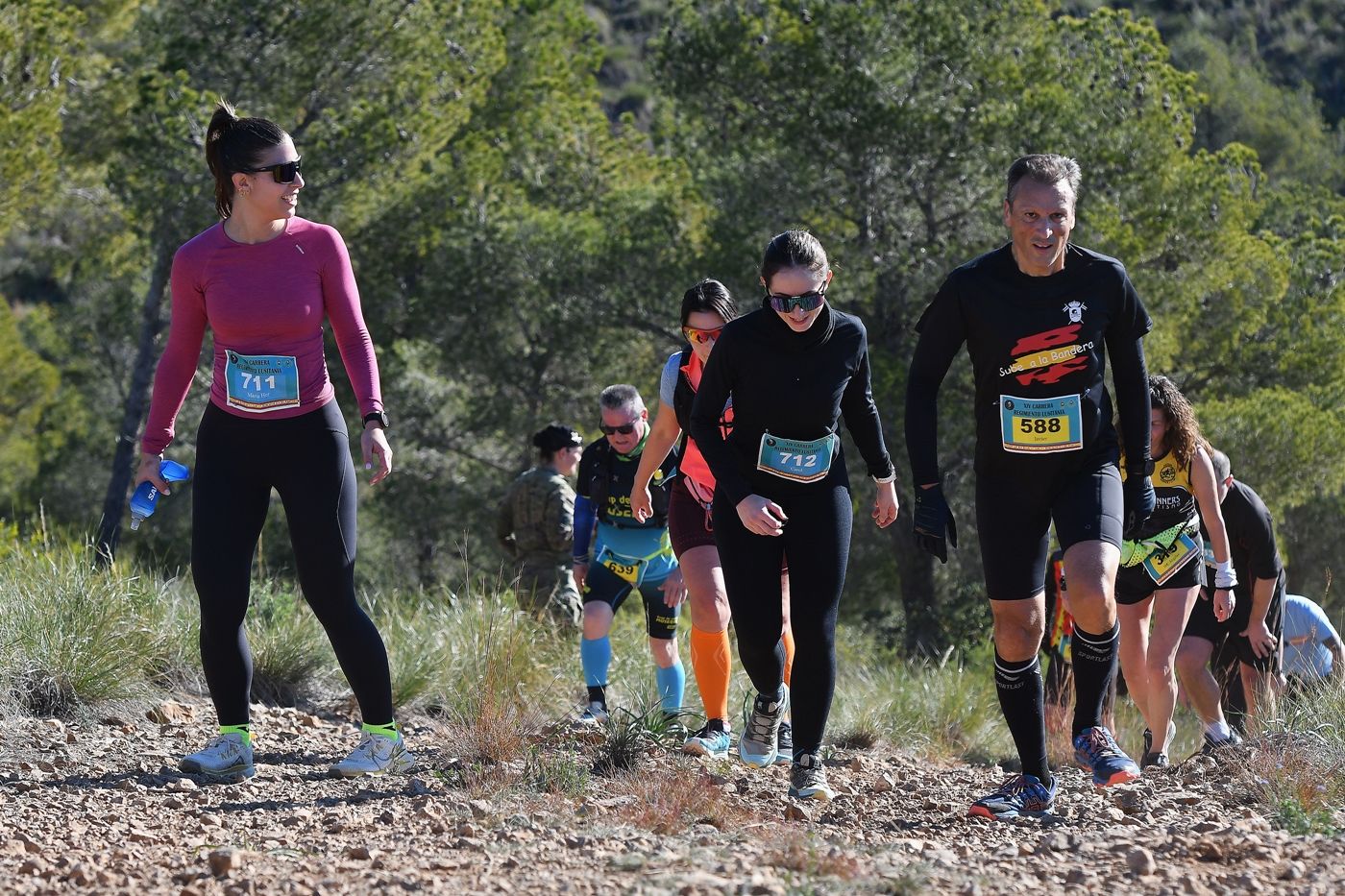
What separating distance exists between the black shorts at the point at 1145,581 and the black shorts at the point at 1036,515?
1.83 meters

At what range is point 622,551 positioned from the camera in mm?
7359

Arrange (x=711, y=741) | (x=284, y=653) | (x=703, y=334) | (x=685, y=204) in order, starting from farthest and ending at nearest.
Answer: (x=685, y=204)
(x=284, y=653)
(x=711, y=741)
(x=703, y=334)

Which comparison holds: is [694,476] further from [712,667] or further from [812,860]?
[812,860]

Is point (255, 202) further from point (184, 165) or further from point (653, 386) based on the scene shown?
point (653, 386)

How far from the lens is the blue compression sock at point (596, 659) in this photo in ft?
24.6

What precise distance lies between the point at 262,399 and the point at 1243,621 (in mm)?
4788

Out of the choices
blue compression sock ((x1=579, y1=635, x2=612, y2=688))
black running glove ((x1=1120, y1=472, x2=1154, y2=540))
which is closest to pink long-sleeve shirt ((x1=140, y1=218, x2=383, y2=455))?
black running glove ((x1=1120, y1=472, x2=1154, y2=540))

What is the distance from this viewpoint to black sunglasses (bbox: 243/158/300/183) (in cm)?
509

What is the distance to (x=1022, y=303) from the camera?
15.5 feet

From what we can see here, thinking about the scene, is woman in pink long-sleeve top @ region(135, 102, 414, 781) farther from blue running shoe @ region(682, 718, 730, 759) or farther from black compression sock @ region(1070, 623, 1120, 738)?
black compression sock @ region(1070, 623, 1120, 738)

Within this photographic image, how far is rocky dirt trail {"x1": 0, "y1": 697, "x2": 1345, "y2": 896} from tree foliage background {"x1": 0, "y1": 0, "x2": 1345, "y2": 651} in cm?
1078

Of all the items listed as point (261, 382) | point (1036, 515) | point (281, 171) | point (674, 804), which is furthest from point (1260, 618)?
point (281, 171)

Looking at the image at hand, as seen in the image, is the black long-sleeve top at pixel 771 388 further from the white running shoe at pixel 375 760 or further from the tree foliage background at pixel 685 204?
the tree foliage background at pixel 685 204

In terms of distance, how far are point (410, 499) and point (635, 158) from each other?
6084mm
